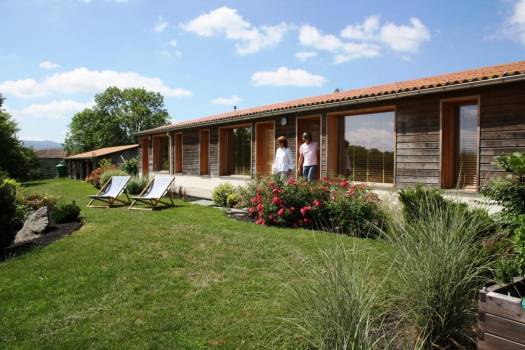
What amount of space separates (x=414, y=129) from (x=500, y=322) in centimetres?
594

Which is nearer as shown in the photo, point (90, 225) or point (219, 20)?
point (90, 225)

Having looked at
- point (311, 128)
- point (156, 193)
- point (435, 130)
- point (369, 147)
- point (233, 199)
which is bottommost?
point (233, 199)

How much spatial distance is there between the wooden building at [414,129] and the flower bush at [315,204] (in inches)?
42.5

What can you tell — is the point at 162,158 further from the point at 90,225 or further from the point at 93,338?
the point at 93,338

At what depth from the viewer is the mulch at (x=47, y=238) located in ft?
19.2

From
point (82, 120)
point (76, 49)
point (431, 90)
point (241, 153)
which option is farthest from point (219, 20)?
point (82, 120)

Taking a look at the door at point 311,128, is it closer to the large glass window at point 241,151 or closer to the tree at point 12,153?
the large glass window at point 241,151

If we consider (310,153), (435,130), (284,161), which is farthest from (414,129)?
(284,161)

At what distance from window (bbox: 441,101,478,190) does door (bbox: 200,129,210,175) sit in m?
8.73

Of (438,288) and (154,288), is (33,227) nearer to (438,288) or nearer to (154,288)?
(154,288)

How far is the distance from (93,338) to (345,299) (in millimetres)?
2056

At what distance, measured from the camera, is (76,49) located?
1231 cm

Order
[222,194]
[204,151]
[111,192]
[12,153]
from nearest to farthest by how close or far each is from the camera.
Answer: [222,194] → [111,192] → [204,151] → [12,153]

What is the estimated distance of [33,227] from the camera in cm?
704
